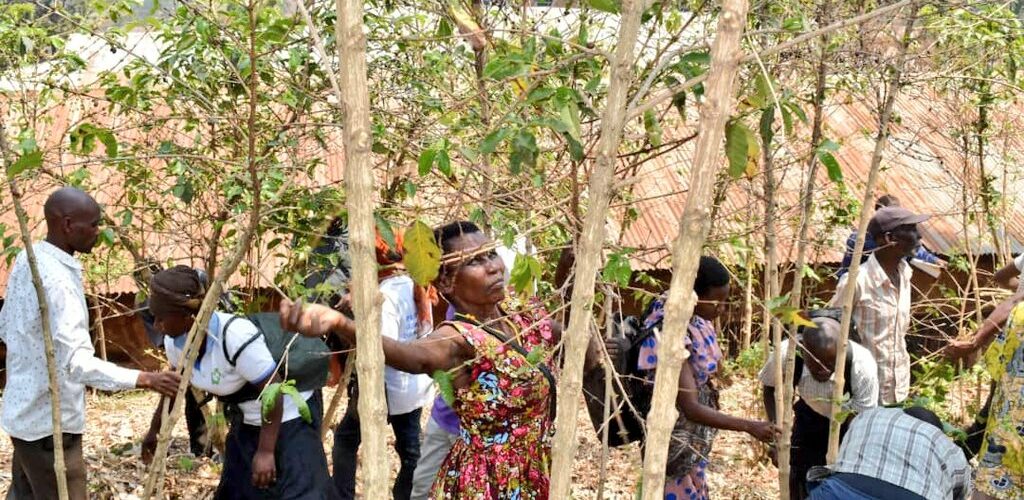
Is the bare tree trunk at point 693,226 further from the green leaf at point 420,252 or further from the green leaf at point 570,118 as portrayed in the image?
the green leaf at point 420,252

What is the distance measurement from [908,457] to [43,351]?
10.3 feet

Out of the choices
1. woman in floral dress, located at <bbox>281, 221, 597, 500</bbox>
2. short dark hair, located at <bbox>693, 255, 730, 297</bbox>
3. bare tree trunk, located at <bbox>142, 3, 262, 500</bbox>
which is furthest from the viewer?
short dark hair, located at <bbox>693, 255, 730, 297</bbox>

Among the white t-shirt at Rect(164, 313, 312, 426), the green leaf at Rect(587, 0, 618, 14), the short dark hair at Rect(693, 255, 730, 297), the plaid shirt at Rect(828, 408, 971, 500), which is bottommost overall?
the plaid shirt at Rect(828, 408, 971, 500)

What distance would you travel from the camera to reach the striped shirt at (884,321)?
5.12 meters

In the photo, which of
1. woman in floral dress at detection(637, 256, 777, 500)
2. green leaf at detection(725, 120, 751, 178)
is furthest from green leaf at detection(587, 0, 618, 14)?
woman in floral dress at detection(637, 256, 777, 500)

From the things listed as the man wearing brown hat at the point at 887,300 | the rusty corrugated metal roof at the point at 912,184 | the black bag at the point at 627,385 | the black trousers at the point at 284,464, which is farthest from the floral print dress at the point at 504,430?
the rusty corrugated metal roof at the point at 912,184

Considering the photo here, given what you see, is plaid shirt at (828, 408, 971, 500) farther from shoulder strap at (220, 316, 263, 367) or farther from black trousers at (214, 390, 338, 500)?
shoulder strap at (220, 316, 263, 367)

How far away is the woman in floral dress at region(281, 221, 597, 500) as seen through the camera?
3.51 meters

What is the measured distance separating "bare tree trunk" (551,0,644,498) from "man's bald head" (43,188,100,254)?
9.19ft

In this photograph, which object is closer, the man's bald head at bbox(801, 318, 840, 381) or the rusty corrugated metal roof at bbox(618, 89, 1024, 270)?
the man's bald head at bbox(801, 318, 840, 381)

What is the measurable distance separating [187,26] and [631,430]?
2.27m

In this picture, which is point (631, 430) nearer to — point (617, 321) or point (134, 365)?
point (617, 321)

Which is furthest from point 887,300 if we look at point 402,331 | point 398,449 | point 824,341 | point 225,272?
point 225,272

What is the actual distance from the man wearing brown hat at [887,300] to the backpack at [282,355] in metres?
2.39
